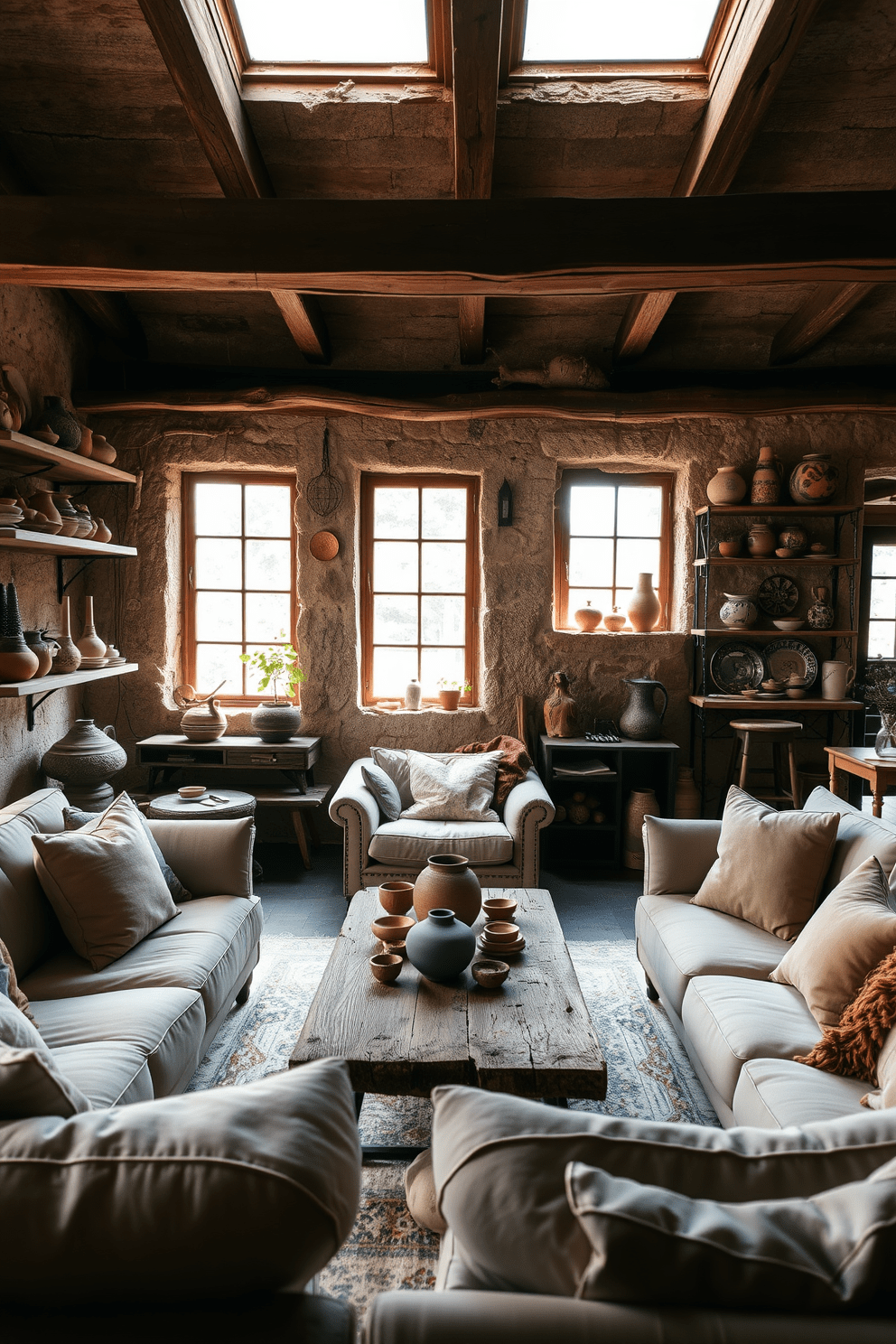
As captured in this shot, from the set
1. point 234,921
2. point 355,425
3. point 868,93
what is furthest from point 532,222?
point 234,921

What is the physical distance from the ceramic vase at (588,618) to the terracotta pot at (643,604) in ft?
0.65

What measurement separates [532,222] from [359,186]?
124 cm

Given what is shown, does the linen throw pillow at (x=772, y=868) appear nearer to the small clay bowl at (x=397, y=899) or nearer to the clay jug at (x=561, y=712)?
the small clay bowl at (x=397, y=899)

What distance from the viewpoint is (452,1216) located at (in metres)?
0.96

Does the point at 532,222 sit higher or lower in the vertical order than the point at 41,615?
higher

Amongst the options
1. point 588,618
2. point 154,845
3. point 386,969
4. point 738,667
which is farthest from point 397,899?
point 738,667

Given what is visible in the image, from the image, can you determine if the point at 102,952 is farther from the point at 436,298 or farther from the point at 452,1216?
the point at 436,298

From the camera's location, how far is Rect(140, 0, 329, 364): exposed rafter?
289 centimetres

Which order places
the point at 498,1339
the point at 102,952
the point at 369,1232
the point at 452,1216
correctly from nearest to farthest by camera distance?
the point at 498,1339 → the point at 452,1216 → the point at 369,1232 → the point at 102,952

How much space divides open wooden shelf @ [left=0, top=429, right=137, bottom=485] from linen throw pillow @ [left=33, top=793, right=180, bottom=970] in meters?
1.88

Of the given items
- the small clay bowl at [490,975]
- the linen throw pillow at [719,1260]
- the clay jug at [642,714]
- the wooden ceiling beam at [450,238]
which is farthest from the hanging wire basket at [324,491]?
the linen throw pillow at [719,1260]

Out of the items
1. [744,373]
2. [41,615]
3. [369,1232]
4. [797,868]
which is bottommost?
[369,1232]

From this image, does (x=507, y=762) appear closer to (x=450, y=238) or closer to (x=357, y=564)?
(x=357, y=564)

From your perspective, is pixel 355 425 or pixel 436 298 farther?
pixel 355 425
